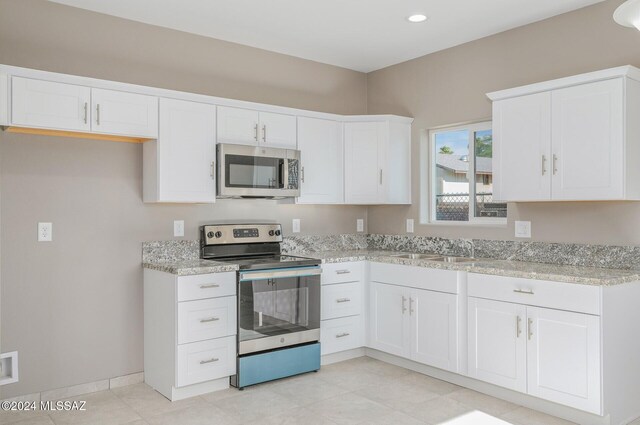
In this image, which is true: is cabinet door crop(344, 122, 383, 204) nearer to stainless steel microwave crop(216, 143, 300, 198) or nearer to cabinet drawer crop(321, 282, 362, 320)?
stainless steel microwave crop(216, 143, 300, 198)

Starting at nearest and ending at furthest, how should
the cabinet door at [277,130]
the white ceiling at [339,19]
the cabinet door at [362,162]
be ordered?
the white ceiling at [339,19] < the cabinet door at [277,130] < the cabinet door at [362,162]

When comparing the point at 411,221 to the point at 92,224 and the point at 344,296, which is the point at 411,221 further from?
the point at 92,224

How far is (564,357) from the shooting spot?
2900 mm

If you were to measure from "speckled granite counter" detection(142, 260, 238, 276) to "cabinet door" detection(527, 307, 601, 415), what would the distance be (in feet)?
6.38

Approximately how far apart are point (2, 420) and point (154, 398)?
85 cm

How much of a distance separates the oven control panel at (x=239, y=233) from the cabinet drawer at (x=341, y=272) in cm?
52

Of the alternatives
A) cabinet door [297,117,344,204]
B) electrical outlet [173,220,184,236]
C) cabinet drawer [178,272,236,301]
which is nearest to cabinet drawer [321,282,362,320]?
cabinet door [297,117,344,204]

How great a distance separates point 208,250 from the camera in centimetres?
389

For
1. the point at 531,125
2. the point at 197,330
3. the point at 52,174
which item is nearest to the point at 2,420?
the point at 197,330

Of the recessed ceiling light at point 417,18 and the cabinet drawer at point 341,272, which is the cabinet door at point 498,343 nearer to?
the cabinet drawer at point 341,272

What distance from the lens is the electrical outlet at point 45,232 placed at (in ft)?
10.7

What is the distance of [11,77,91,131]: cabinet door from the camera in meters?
2.88

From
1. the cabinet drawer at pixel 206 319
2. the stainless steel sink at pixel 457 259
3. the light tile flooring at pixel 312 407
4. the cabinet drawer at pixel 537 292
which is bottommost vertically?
the light tile flooring at pixel 312 407

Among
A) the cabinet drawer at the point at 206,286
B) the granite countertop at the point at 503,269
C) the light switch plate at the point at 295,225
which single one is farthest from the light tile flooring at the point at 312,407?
the light switch plate at the point at 295,225
